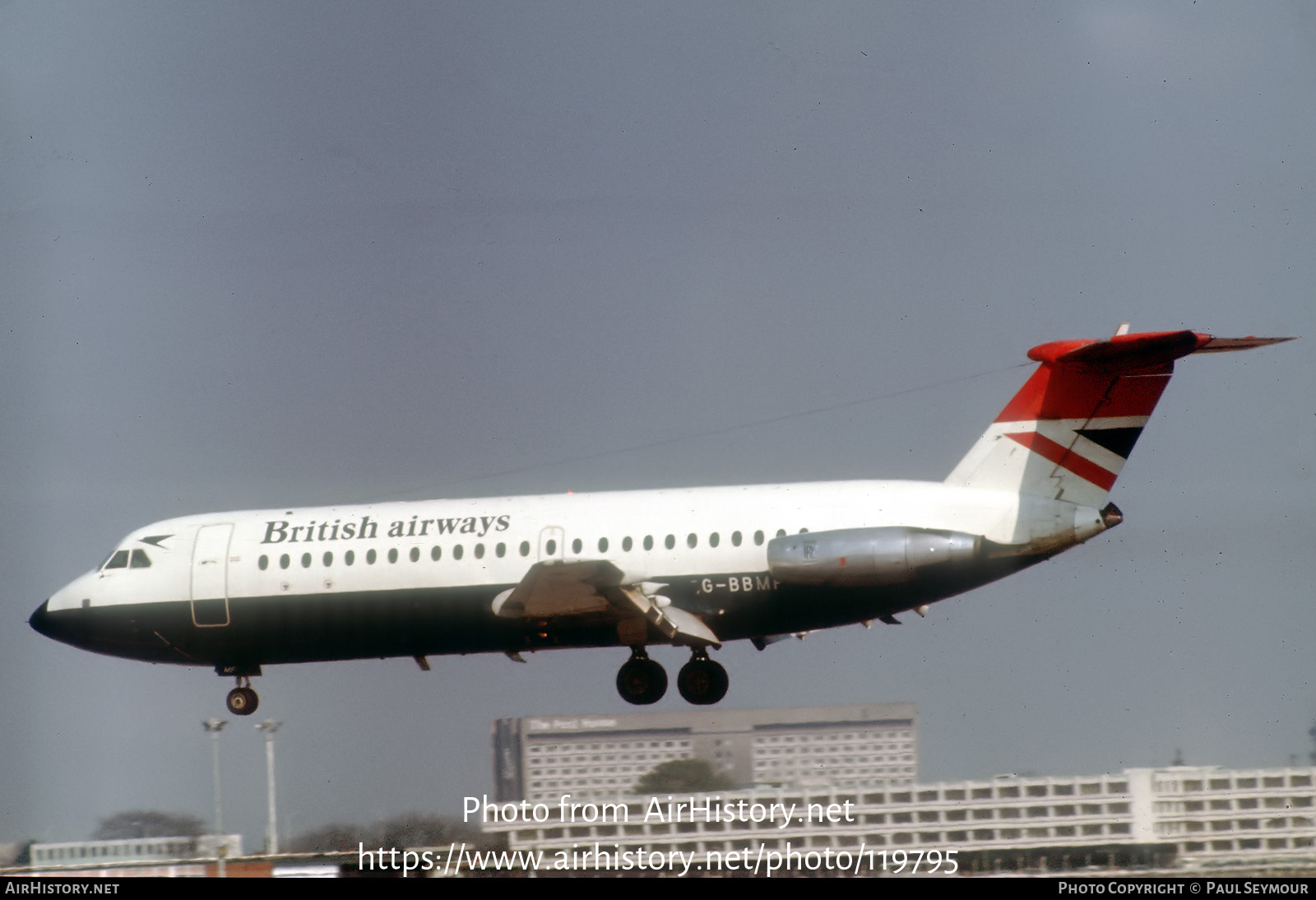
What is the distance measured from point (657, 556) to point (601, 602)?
1258 millimetres

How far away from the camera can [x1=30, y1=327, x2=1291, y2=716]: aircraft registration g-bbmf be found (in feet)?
91.8

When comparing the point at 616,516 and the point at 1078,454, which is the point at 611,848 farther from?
the point at 1078,454

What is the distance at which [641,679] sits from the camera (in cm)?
3064

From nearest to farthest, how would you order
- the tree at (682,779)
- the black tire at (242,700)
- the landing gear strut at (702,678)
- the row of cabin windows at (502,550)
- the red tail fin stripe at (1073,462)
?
the red tail fin stripe at (1073,462) < the row of cabin windows at (502,550) < the landing gear strut at (702,678) < the black tire at (242,700) < the tree at (682,779)

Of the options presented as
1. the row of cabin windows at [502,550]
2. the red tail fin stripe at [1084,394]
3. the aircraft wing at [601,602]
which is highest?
the red tail fin stripe at [1084,394]

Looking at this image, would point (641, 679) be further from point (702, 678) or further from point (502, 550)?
point (502, 550)

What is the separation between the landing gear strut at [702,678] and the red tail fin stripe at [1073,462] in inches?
269

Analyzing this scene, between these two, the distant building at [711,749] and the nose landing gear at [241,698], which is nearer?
the nose landing gear at [241,698]

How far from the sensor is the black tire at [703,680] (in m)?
30.2

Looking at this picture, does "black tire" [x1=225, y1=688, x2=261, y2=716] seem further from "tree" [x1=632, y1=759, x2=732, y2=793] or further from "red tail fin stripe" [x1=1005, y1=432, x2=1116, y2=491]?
"red tail fin stripe" [x1=1005, y1=432, x2=1116, y2=491]

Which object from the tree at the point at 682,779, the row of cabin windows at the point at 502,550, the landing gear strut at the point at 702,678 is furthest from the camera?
the tree at the point at 682,779

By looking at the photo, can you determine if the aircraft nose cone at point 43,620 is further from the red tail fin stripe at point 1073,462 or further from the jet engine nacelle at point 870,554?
the red tail fin stripe at point 1073,462

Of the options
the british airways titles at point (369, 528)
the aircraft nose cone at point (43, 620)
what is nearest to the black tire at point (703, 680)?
the british airways titles at point (369, 528)
